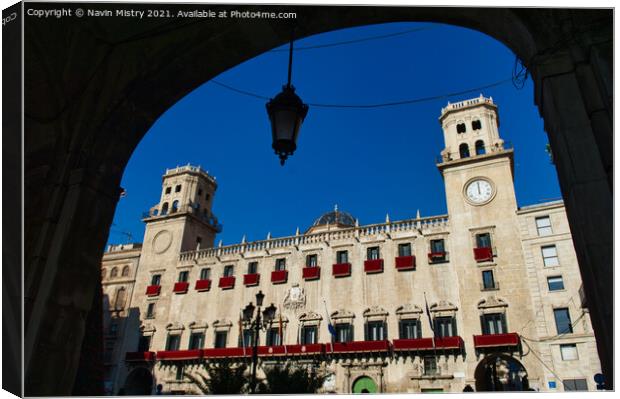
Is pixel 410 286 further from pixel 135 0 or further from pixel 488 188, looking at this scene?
pixel 135 0

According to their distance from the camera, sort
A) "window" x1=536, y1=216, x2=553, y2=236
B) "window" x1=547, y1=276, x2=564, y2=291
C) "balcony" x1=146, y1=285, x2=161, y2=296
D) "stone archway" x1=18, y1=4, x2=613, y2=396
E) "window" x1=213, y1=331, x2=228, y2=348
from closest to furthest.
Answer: "stone archway" x1=18, y1=4, x2=613, y2=396
"window" x1=547, y1=276, x2=564, y2=291
"window" x1=536, y1=216, x2=553, y2=236
"window" x1=213, y1=331, x2=228, y2=348
"balcony" x1=146, y1=285, x2=161, y2=296

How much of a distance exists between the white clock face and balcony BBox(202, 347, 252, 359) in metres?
17.6

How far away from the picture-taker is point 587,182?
10.6 feet

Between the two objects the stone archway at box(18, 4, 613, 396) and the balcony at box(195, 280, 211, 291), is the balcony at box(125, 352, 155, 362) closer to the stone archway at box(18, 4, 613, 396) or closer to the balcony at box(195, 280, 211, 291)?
the balcony at box(195, 280, 211, 291)

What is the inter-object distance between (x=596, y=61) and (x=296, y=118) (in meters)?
2.43

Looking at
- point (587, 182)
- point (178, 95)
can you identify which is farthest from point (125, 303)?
point (587, 182)

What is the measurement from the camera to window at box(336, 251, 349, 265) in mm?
31734

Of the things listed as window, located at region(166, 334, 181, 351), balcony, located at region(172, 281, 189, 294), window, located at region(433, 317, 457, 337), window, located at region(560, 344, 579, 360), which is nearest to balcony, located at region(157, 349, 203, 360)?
window, located at region(166, 334, 181, 351)

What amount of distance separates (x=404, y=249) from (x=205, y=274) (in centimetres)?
1571

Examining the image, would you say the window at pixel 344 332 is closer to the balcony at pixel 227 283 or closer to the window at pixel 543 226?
the balcony at pixel 227 283

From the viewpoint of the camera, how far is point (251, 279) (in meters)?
33.5

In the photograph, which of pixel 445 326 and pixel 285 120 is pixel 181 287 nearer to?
pixel 445 326

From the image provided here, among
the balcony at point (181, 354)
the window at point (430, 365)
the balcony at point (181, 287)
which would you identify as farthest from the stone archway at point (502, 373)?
the balcony at point (181, 287)

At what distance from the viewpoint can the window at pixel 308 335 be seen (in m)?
30.0
